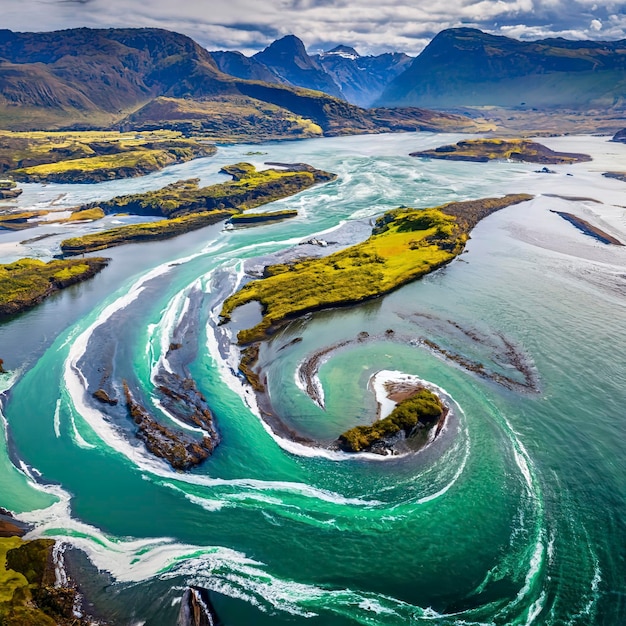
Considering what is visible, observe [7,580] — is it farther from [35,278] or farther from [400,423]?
[35,278]

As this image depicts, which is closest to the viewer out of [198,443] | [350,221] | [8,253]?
[198,443]

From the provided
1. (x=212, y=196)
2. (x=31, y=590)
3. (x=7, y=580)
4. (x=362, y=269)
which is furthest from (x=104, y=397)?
(x=212, y=196)

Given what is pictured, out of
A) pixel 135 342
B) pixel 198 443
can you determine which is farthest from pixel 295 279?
pixel 198 443

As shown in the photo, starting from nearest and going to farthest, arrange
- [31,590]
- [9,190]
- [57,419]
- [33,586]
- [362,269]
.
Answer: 1. [31,590]
2. [33,586]
3. [57,419]
4. [362,269]
5. [9,190]

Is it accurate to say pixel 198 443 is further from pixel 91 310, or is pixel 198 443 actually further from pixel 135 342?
pixel 91 310

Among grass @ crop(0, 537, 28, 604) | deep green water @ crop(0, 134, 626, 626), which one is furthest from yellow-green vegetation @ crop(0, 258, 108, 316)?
grass @ crop(0, 537, 28, 604)

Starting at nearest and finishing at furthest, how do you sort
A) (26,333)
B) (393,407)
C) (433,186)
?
(393,407) < (26,333) < (433,186)

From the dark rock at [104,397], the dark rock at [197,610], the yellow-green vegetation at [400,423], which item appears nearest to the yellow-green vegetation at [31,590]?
the dark rock at [197,610]
